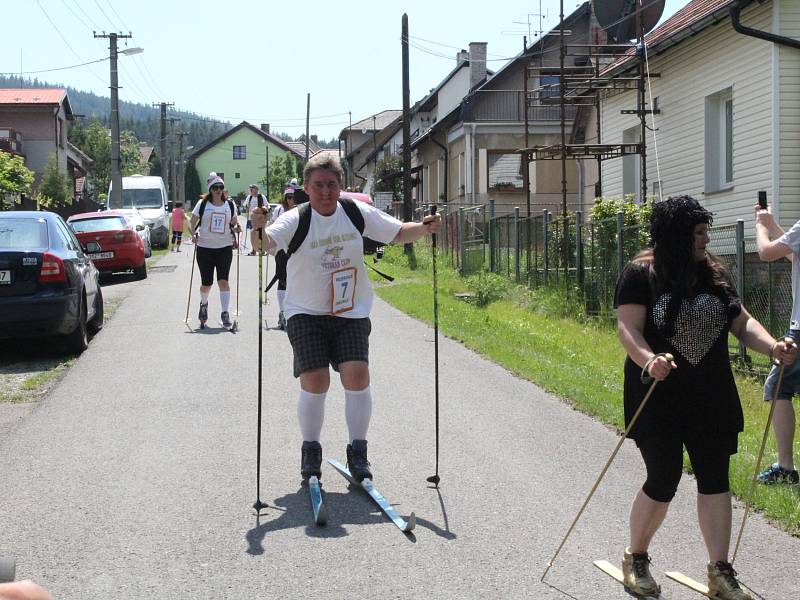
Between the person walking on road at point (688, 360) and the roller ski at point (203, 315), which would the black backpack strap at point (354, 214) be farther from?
the roller ski at point (203, 315)

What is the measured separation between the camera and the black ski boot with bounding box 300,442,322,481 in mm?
6273

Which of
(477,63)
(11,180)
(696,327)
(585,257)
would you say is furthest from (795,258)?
(477,63)

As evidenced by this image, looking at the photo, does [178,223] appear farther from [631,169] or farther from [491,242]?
[631,169]

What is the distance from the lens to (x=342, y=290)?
20.6ft

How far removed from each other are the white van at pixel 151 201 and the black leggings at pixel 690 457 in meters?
33.8

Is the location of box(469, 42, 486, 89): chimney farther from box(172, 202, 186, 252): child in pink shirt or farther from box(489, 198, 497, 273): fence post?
box(489, 198, 497, 273): fence post

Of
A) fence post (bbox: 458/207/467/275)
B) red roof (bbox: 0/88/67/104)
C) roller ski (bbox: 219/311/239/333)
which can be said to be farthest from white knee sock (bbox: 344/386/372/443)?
red roof (bbox: 0/88/67/104)

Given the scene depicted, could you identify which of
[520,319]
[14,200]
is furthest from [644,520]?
[14,200]

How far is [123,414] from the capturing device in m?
8.66

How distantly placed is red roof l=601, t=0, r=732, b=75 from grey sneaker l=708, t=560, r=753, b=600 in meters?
14.3

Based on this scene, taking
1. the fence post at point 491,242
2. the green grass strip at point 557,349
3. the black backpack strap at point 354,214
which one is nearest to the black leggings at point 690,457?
the green grass strip at point 557,349

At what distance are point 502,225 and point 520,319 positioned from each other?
5.83 m

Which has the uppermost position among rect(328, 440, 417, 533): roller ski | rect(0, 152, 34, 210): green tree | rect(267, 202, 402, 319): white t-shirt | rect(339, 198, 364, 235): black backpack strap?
rect(0, 152, 34, 210): green tree

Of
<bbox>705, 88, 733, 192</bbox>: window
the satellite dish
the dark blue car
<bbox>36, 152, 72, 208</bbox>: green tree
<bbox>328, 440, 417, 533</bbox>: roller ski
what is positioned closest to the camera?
<bbox>328, 440, 417, 533</bbox>: roller ski
